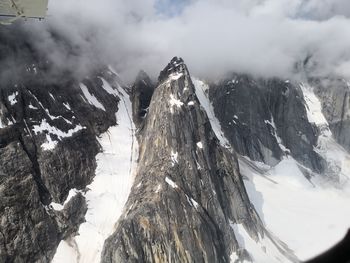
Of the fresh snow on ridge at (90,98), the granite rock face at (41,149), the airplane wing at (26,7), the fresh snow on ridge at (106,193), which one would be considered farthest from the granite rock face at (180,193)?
the airplane wing at (26,7)

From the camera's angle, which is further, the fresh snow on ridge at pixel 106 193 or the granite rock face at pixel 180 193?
the fresh snow on ridge at pixel 106 193

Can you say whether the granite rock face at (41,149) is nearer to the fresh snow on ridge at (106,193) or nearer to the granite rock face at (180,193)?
the fresh snow on ridge at (106,193)

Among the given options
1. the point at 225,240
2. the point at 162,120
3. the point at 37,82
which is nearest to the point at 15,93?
the point at 37,82

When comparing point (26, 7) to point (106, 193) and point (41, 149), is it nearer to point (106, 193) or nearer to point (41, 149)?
point (41, 149)

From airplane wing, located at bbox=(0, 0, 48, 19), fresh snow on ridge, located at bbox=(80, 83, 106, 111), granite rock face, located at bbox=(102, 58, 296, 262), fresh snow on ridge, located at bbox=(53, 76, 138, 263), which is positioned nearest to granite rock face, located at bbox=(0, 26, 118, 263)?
fresh snow on ridge, located at bbox=(80, 83, 106, 111)

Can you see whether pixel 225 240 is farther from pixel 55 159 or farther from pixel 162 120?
pixel 55 159

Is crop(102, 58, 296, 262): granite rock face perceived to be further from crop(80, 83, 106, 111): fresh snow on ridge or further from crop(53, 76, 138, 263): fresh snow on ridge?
crop(80, 83, 106, 111): fresh snow on ridge

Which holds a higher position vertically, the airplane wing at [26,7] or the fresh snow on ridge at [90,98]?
the fresh snow on ridge at [90,98]
